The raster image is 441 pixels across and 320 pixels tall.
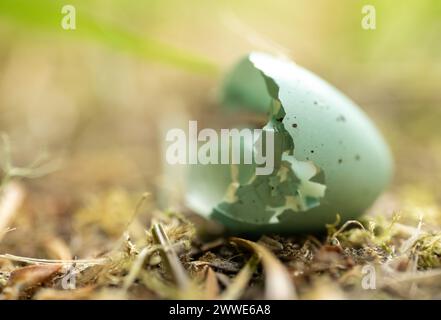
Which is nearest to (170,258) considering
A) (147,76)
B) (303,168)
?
(303,168)

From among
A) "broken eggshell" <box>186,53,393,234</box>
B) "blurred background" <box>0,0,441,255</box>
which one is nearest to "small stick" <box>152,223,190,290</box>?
"broken eggshell" <box>186,53,393,234</box>

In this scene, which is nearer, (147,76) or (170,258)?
(170,258)

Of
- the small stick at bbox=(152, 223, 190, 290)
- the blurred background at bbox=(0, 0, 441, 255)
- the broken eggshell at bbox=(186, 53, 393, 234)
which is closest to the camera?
the small stick at bbox=(152, 223, 190, 290)

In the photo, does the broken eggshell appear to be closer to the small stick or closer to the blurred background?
the small stick

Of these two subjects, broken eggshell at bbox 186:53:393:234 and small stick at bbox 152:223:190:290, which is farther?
broken eggshell at bbox 186:53:393:234

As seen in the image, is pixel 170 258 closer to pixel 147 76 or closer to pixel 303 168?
pixel 303 168

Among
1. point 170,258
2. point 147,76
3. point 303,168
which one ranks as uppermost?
point 147,76
